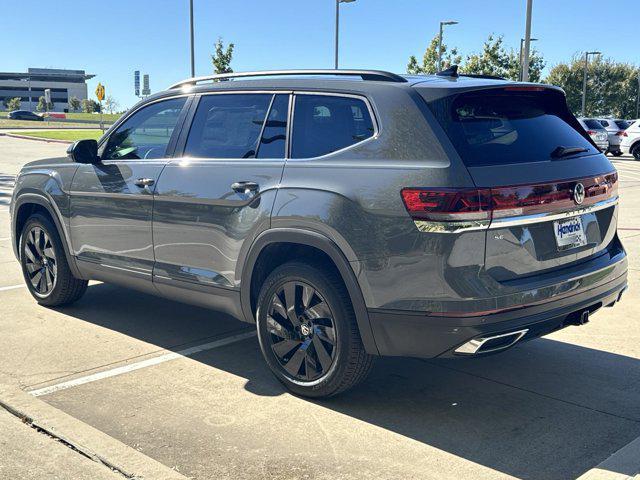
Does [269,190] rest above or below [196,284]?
above

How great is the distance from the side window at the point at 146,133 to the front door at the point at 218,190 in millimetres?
251

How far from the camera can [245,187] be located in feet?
14.7

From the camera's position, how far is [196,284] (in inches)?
192

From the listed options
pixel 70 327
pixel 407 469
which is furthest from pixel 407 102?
pixel 70 327

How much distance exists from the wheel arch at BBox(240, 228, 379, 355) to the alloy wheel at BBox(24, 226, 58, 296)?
233cm

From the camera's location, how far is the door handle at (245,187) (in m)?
4.45

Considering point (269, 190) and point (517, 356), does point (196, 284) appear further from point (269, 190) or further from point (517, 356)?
point (517, 356)

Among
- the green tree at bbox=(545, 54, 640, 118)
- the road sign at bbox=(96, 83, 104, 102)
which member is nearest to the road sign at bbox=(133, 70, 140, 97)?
the road sign at bbox=(96, 83, 104, 102)

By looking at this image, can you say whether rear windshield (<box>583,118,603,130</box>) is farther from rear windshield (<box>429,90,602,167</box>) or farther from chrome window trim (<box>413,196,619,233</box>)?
chrome window trim (<box>413,196,619,233</box>)

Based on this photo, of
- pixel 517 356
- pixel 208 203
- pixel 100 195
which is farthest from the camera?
pixel 100 195

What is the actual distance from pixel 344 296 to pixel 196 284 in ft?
4.05

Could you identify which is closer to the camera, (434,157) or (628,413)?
(434,157)

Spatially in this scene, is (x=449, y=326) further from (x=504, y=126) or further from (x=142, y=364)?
(x=142, y=364)

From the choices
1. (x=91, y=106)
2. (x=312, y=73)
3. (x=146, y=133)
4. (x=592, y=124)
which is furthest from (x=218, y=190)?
(x=91, y=106)
